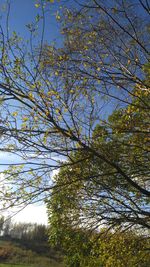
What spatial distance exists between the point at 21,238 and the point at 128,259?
62.9 meters

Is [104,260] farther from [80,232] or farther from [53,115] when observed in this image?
[53,115]

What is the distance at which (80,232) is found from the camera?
8859 mm

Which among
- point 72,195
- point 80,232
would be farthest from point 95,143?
point 80,232

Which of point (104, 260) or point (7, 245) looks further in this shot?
point (7, 245)

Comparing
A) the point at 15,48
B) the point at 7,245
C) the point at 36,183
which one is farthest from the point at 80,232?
the point at 7,245

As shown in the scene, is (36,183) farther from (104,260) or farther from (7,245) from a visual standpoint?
(7,245)

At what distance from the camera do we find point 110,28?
264 inches

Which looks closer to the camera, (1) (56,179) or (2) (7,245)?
(1) (56,179)

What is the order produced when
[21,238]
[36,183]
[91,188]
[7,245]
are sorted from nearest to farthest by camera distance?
[36,183] < [91,188] < [7,245] < [21,238]

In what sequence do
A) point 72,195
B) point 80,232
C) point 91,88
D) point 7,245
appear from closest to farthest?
point 91,88
point 72,195
point 80,232
point 7,245

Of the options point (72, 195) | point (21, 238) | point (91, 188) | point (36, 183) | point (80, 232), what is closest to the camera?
point (36, 183)

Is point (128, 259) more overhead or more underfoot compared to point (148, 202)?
more underfoot

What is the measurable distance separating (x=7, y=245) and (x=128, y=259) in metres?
52.1

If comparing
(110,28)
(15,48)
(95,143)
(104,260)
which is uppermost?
(110,28)
